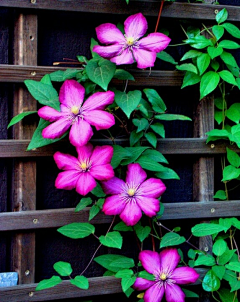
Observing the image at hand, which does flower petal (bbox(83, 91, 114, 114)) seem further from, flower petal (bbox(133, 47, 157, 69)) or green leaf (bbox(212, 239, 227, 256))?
green leaf (bbox(212, 239, 227, 256))

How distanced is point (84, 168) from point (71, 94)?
0.19m

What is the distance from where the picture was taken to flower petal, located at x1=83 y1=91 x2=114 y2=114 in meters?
1.02

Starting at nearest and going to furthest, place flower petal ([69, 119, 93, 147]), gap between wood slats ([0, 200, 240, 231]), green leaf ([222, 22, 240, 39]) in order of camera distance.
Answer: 1. flower petal ([69, 119, 93, 147])
2. gap between wood slats ([0, 200, 240, 231])
3. green leaf ([222, 22, 240, 39])

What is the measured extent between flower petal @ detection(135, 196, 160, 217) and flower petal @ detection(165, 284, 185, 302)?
0.20m

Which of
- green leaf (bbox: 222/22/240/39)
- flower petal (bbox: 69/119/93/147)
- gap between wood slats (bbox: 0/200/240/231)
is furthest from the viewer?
green leaf (bbox: 222/22/240/39)

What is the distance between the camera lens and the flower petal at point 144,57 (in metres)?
1.04

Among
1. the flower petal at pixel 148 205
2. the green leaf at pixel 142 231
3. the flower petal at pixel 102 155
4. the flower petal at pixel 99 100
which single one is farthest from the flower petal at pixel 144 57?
the green leaf at pixel 142 231

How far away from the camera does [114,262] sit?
113 centimetres

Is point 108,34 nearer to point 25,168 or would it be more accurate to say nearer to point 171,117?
point 171,117

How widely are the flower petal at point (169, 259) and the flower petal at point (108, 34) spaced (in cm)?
58

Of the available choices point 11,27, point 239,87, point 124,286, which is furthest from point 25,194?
point 239,87

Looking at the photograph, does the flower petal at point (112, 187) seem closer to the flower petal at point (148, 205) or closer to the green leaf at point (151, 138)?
the flower petal at point (148, 205)

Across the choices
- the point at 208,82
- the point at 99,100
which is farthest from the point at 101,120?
the point at 208,82

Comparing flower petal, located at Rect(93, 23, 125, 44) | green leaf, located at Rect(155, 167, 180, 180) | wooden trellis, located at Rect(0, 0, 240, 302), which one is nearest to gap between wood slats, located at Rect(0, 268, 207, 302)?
wooden trellis, located at Rect(0, 0, 240, 302)
